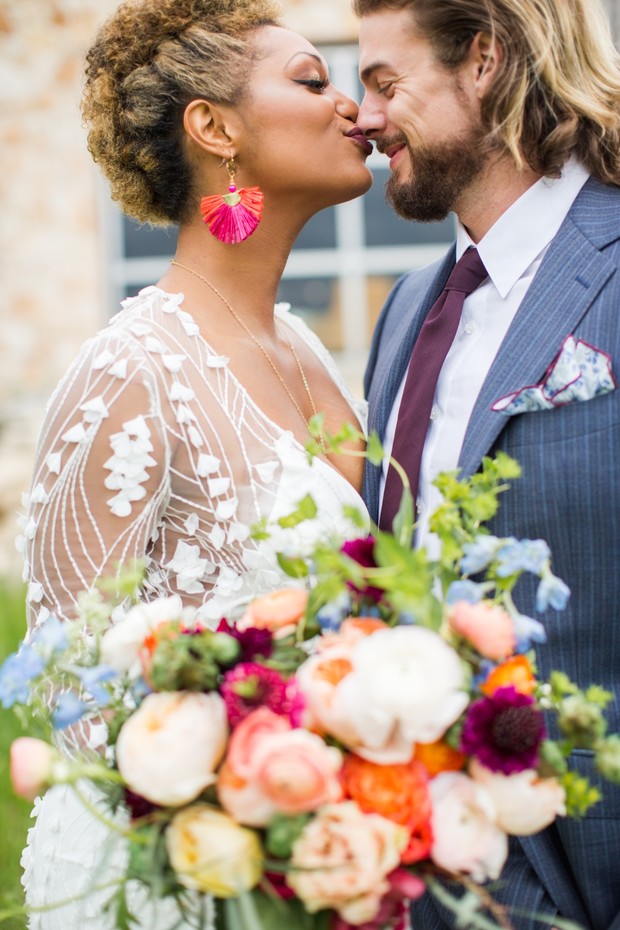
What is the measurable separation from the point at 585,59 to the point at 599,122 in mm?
204

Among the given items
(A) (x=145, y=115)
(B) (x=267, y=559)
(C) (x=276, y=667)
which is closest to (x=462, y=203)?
(A) (x=145, y=115)

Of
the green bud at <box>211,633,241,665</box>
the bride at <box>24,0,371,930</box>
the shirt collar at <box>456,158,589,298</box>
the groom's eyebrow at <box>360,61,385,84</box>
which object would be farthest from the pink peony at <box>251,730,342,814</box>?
the groom's eyebrow at <box>360,61,385,84</box>

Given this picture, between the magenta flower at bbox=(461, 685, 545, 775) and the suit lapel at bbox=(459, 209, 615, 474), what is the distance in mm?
723

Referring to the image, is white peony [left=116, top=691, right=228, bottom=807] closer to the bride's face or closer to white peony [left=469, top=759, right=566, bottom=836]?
white peony [left=469, top=759, right=566, bottom=836]

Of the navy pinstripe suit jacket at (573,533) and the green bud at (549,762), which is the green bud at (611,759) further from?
the navy pinstripe suit jacket at (573,533)

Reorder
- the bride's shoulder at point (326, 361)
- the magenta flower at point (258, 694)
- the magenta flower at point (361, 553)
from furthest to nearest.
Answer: the bride's shoulder at point (326, 361)
the magenta flower at point (361, 553)
the magenta flower at point (258, 694)

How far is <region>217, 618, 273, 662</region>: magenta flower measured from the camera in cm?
133

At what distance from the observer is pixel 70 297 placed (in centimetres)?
687

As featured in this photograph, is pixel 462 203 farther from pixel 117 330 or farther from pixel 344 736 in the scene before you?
pixel 344 736

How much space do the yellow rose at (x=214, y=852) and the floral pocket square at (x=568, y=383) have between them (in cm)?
99

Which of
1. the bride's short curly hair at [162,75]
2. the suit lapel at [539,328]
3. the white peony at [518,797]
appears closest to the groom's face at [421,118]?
the bride's short curly hair at [162,75]

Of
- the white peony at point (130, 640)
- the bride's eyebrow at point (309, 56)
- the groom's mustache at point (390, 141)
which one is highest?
the bride's eyebrow at point (309, 56)

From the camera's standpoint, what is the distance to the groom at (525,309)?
1879 mm

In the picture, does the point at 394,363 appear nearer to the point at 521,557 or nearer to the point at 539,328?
the point at 539,328
